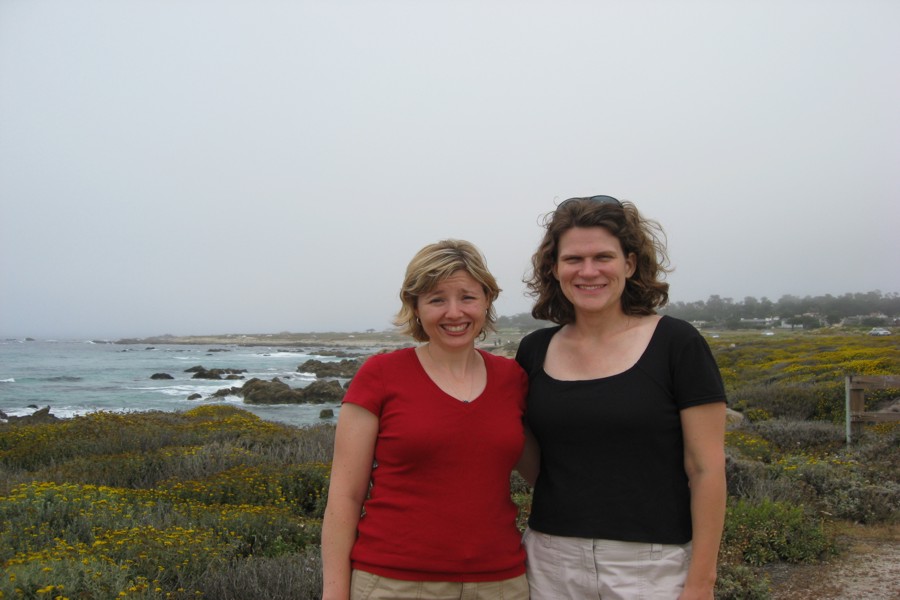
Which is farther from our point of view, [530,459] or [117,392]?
[117,392]

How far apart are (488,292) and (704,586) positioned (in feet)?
4.09

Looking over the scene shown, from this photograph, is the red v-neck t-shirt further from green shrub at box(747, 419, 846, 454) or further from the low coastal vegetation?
green shrub at box(747, 419, 846, 454)

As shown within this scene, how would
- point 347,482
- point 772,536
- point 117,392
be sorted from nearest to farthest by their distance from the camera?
point 347,482 < point 772,536 < point 117,392

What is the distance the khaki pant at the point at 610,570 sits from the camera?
6.84 ft

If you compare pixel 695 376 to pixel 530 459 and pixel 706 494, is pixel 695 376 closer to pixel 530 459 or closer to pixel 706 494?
pixel 706 494

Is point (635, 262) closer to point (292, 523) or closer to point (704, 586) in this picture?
point (704, 586)

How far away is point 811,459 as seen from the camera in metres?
8.29

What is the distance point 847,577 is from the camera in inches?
194

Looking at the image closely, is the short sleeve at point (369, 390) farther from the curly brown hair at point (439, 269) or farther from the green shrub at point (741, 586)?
the green shrub at point (741, 586)

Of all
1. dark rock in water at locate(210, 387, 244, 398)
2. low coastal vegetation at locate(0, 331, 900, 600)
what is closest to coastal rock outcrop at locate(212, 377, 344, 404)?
dark rock in water at locate(210, 387, 244, 398)

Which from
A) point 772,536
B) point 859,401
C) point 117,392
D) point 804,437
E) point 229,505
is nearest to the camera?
point 772,536

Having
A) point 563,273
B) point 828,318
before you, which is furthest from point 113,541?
point 828,318

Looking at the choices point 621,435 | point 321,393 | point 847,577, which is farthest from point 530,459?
point 321,393

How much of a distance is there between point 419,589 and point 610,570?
2.13 feet
